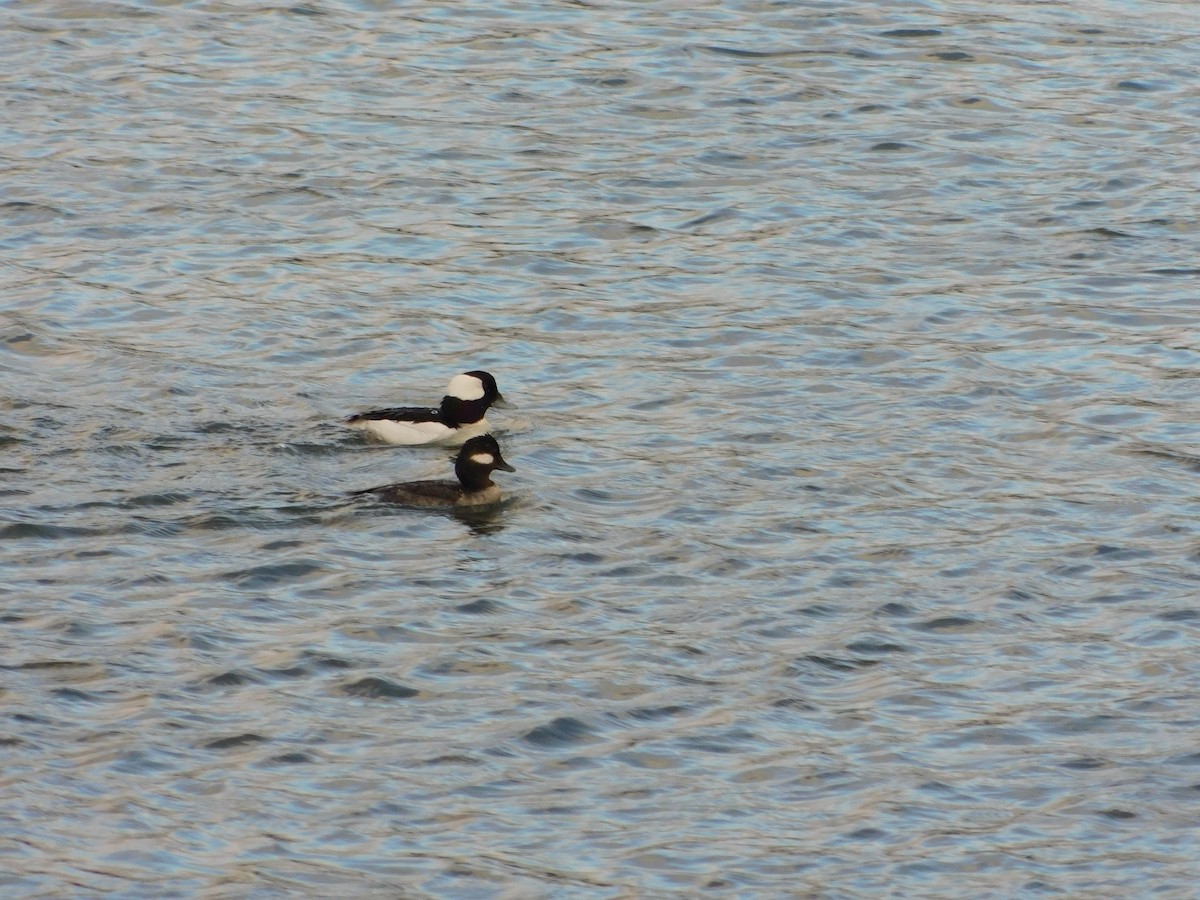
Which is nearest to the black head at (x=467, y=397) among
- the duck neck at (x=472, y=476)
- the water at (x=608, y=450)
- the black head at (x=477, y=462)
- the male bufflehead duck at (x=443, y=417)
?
the male bufflehead duck at (x=443, y=417)

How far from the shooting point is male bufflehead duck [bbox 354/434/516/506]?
44.4 feet

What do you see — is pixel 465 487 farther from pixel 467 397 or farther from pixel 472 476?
pixel 467 397

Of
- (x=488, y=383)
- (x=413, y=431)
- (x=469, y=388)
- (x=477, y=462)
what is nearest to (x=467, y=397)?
(x=469, y=388)

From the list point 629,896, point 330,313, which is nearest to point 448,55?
point 330,313

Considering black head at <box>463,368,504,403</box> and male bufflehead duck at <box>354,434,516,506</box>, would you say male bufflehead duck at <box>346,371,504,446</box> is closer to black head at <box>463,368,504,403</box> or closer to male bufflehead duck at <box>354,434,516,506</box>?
black head at <box>463,368,504,403</box>

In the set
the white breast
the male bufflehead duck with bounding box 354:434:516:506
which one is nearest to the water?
the white breast

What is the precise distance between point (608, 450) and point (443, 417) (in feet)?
4.13

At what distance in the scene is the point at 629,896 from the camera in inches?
341

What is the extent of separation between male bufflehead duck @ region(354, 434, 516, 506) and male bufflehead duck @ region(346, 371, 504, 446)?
51 cm

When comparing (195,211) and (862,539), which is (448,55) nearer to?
(195,211)

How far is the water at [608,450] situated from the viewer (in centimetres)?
933

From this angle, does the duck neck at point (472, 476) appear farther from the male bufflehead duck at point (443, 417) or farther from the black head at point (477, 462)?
the male bufflehead duck at point (443, 417)

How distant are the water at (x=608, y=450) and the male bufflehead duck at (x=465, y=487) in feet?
0.86

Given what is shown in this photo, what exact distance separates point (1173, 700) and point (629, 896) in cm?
340
